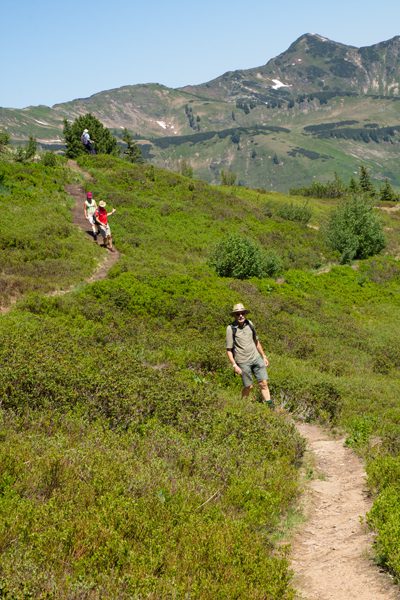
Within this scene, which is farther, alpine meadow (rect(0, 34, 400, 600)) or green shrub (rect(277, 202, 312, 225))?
green shrub (rect(277, 202, 312, 225))

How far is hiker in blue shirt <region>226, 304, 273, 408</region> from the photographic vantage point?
12.5 m

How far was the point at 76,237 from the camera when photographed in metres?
26.8

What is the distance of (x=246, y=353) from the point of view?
41.0 ft

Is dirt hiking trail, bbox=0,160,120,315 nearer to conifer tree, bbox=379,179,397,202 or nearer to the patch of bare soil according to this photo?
the patch of bare soil

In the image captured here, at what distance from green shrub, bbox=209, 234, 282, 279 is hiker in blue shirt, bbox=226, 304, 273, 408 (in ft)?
52.3

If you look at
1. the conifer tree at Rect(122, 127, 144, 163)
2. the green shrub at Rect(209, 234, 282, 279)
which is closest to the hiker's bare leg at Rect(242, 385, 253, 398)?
the green shrub at Rect(209, 234, 282, 279)

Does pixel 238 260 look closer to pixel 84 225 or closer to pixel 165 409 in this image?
pixel 84 225

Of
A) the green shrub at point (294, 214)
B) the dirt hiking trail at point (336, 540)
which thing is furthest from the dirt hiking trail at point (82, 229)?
the green shrub at point (294, 214)

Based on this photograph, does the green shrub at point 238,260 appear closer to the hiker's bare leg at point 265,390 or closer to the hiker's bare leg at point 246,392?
the hiker's bare leg at point 246,392

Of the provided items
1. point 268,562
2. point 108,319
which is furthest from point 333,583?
point 108,319

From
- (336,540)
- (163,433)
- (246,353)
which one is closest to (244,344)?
(246,353)

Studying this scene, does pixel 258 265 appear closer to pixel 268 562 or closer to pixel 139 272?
pixel 139 272

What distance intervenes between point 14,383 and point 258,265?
21.1m

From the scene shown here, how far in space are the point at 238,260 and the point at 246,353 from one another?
16.5 metres
